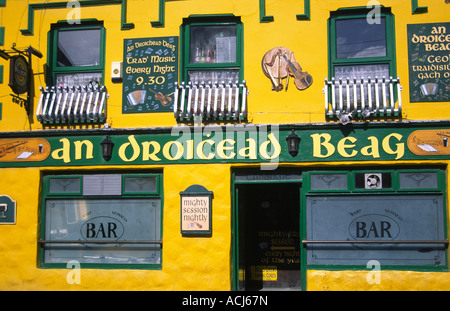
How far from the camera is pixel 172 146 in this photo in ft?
29.1

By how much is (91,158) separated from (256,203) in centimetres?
335

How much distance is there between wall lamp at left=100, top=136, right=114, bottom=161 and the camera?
8.87 meters

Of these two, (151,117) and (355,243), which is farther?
(151,117)

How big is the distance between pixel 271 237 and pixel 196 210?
184 centimetres

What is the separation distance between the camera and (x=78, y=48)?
9.52 meters

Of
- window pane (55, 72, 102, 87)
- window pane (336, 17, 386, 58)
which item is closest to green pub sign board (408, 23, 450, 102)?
window pane (336, 17, 386, 58)

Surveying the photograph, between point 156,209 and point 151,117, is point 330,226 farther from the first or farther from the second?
point 151,117

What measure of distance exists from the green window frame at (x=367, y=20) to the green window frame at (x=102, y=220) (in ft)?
13.0

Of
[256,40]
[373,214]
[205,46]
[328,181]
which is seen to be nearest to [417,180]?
[373,214]

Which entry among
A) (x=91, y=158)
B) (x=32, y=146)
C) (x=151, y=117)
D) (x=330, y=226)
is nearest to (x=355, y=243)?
(x=330, y=226)

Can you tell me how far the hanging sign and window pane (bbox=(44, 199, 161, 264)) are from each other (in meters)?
0.55

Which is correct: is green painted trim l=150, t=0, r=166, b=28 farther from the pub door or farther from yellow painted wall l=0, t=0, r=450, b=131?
the pub door

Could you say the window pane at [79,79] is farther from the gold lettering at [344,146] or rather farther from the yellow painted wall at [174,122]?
the gold lettering at [344,146]

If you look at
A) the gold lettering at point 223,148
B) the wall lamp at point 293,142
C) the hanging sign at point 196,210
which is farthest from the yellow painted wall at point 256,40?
the hanging sign at point 196,210
